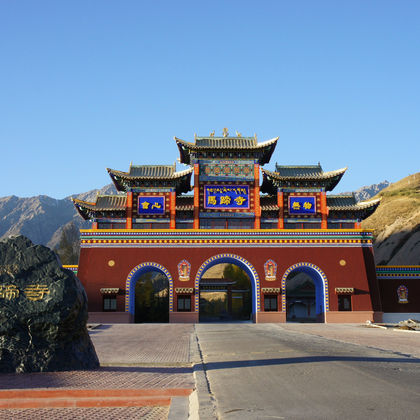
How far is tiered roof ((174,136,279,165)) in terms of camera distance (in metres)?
36.1

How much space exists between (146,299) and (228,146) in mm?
15760

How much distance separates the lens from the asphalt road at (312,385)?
19.6 feet

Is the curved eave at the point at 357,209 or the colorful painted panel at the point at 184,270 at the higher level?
the curved eave at the point at 357,209

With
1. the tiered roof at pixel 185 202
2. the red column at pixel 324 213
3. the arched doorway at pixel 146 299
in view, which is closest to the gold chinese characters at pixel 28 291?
the arched doorway at pixel 146 299

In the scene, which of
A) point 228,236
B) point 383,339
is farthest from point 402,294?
point 383,339

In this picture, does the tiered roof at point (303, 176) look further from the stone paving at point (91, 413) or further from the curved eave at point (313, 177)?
the stone paving at point (91, 413)

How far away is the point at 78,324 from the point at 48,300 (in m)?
0.85

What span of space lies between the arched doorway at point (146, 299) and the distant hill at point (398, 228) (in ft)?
110

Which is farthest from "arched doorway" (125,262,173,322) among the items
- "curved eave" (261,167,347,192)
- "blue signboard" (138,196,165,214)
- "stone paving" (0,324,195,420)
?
"stone paving" (0,324,195,420)

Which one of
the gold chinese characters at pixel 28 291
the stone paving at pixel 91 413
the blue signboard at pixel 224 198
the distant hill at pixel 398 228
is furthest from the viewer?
the distant hill at pixel 398 228

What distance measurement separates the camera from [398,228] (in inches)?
2724

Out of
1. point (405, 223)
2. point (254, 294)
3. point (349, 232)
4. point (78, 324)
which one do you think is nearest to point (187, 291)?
point (254, 294)

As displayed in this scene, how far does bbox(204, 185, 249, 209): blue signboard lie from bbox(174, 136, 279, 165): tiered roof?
9.29ft

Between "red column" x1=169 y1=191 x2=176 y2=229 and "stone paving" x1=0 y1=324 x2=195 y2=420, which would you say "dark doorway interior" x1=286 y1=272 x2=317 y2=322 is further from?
"stone paving" x1=0 y1=324 x2=195 y2=420
